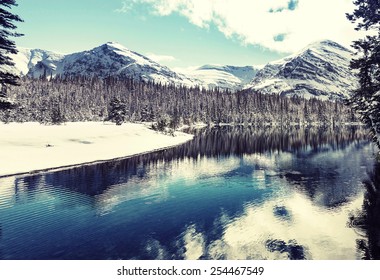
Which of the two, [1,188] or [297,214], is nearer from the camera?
[297,214]

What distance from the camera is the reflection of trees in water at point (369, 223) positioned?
15.9 m

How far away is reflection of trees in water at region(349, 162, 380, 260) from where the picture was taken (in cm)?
1595

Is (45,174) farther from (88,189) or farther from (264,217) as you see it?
(264,217)

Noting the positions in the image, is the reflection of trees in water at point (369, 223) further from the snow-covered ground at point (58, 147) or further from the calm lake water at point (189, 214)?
the snow-covered ground at point (58, 147)

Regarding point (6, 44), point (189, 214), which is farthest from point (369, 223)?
point (6, 44)

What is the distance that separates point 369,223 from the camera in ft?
66.0

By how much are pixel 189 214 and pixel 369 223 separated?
12.4 metres

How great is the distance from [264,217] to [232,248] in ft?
21.4

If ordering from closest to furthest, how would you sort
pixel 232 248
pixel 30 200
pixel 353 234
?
pixel 232 248, pixel 353 234, pixel 30 200

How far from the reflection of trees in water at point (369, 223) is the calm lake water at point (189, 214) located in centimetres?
6

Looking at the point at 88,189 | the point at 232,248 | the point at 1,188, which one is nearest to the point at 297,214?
the point at 232,248

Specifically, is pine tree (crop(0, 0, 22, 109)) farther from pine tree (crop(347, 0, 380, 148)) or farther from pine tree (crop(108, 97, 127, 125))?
pine tree (crop(108, 97, 127, 125))

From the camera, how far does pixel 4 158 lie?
3944cm

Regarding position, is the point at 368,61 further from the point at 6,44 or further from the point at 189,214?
the point at 6,44
